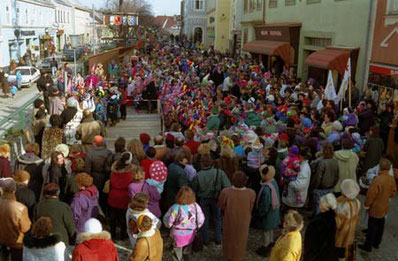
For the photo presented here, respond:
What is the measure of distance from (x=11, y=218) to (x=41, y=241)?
113cm

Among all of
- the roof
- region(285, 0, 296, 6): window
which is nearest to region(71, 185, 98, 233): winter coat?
region(285, 0, 296, 6): window

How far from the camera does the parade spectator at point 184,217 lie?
5461mm

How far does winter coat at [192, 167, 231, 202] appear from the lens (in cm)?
627

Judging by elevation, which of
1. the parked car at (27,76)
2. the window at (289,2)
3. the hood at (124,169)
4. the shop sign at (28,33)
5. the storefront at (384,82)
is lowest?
the parked car at (27,76)

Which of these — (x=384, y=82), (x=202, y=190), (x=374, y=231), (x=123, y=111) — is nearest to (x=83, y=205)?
(x=202, y=190)

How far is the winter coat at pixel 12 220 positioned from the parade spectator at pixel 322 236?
137 inches

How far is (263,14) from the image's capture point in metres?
25.7

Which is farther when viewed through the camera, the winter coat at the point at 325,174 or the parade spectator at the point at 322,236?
the winter coat at the point at 325,174

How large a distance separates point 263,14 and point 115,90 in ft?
45.3

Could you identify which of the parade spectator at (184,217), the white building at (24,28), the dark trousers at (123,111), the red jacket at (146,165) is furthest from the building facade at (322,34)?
the white building at (24,28)

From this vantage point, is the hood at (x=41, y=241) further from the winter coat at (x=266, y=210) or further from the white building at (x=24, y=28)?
the white building at (x=24, y=28)

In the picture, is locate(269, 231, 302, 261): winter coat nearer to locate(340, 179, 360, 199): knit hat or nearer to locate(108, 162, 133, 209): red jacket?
locate(340, 179, 360, 199): knit hat

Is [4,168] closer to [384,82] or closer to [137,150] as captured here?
[137,150]

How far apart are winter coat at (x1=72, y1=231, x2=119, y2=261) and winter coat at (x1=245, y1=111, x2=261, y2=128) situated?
6.56 meters
